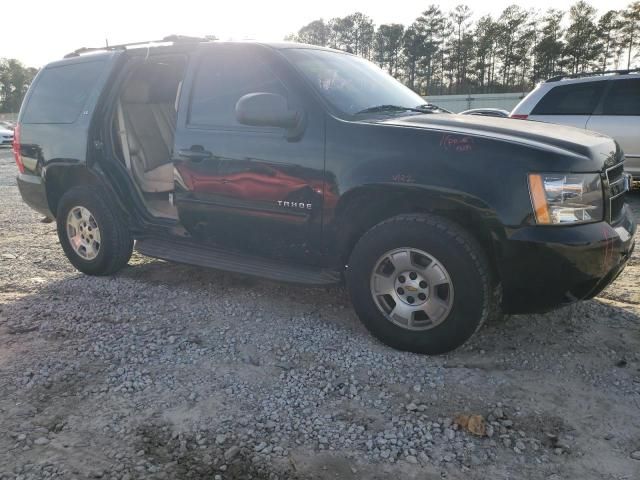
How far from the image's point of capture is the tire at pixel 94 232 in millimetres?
4637

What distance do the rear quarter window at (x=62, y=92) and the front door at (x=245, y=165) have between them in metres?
1.22

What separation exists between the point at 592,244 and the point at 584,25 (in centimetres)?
5966

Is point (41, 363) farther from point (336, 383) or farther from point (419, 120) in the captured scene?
point (419, 120)

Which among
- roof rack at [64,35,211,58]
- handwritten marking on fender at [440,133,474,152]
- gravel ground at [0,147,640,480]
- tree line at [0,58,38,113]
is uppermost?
tree line at [0,58,38,113]

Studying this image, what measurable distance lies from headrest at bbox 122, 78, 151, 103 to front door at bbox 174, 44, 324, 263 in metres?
1.05

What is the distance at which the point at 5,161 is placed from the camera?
58.7 feet

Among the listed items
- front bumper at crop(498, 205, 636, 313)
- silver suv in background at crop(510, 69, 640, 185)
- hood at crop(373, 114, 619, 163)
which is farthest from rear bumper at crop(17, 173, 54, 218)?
silver suv in background at crop(510, 69, 640, 185)

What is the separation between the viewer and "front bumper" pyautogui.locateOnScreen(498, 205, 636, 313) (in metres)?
2.81

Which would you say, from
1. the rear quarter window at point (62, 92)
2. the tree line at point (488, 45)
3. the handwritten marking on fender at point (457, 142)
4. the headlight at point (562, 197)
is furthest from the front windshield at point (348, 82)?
the tree line at point (488, 45)

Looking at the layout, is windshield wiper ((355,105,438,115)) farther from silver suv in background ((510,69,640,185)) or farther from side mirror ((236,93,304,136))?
silver suv in background ((510,69,640,185))

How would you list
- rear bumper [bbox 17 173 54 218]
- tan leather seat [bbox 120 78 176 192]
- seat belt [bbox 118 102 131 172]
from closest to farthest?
seat belt [bbox 118 102 131 172] → tan leather seat [bbox 120 78 176 192] → rear bumper [bbox 17 173 54 218]

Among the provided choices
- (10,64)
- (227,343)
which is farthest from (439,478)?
(10,64)

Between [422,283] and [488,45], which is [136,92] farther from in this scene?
[488,45]

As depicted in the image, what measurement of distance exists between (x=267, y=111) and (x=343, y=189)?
0.70m
